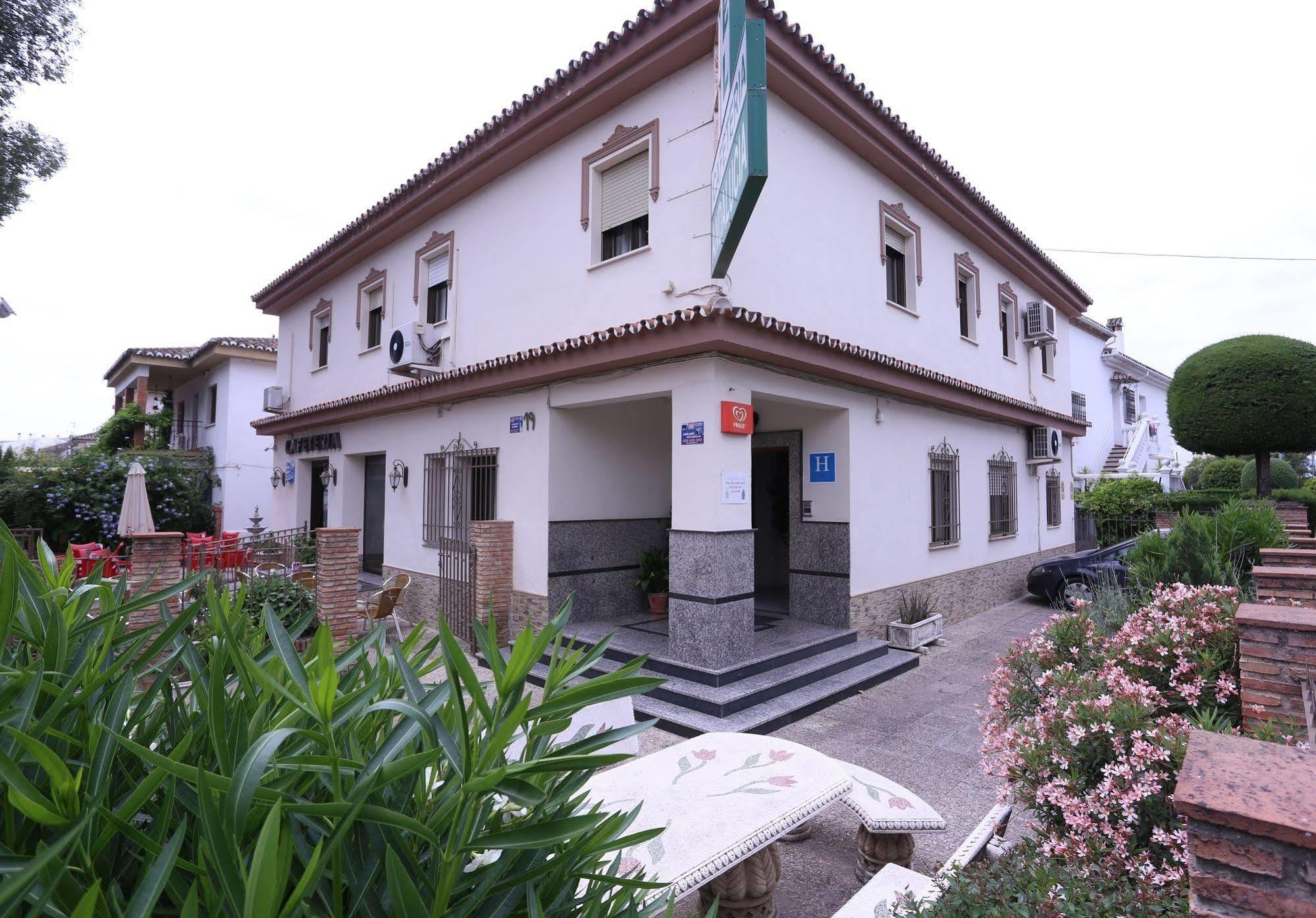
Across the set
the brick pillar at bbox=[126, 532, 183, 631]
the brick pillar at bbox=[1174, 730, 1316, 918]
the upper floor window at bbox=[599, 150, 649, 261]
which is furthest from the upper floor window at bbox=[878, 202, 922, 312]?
the brick pillar at bbox=[126, 532, 183, 631]

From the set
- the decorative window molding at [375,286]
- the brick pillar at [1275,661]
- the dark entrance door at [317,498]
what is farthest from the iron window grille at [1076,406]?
the dark entrance door at [317,498]

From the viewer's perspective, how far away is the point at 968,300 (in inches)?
438

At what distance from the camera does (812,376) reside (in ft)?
24.6

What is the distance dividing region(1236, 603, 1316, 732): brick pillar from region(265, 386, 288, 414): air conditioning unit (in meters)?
16.2

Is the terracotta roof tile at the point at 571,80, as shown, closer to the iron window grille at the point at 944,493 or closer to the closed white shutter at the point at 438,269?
the closed white shutter at the point at 438,269

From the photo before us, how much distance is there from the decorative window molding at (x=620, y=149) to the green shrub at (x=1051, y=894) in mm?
6603

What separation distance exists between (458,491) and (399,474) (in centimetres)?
185

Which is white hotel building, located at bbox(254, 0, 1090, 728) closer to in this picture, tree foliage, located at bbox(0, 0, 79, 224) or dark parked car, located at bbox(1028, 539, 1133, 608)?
dark parked car, located at bbox(1028, 539, 1133, 608)

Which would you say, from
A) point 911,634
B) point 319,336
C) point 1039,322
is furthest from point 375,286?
point 1039,322

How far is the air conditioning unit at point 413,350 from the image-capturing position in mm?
9812

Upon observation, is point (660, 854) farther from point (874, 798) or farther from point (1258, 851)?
point (1258, 851)

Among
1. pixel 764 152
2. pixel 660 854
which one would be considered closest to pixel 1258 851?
pixel 660 854

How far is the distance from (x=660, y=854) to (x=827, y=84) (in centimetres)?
776

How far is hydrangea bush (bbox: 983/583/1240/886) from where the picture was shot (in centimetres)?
239
